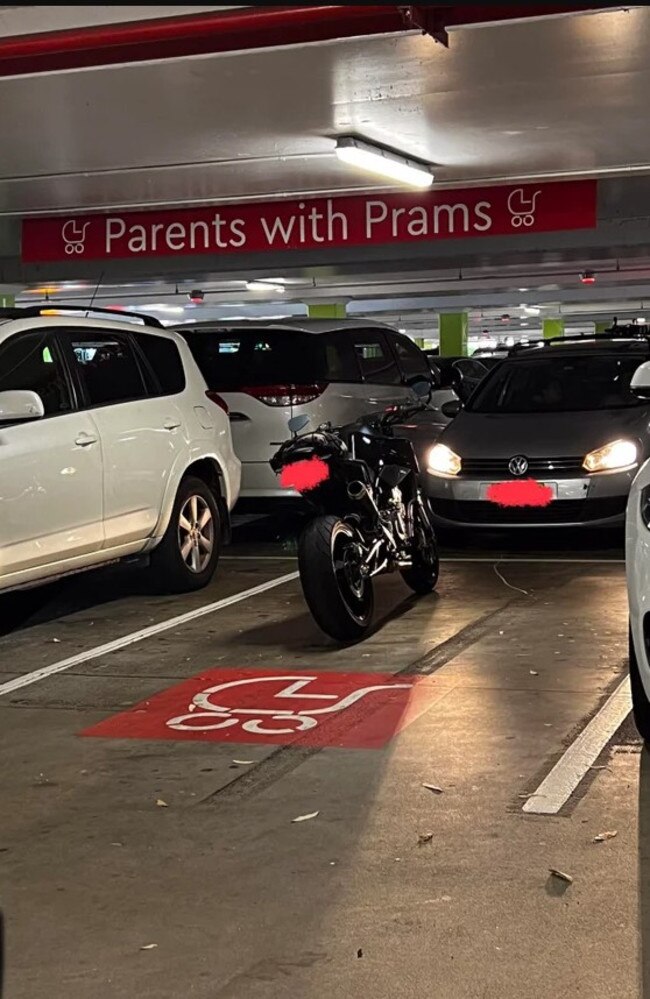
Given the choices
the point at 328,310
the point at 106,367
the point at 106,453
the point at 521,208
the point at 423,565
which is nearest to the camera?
the point at 106,453

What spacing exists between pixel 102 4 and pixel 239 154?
5536mm

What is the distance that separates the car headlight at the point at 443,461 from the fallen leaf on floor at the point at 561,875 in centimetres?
610

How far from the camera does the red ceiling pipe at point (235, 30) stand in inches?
266

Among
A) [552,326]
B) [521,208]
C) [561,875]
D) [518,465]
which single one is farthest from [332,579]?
[552,326]

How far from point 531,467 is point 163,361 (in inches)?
109

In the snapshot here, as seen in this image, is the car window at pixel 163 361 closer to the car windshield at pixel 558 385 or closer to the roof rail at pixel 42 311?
the roof rail at pixel 42 311

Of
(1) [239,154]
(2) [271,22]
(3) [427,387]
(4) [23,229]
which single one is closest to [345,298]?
(4) [23,229]

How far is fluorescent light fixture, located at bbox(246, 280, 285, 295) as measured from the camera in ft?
86.0

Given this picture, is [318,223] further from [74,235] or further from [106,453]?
[106,453]

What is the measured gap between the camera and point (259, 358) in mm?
11578

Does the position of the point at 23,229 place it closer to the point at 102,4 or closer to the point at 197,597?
the point at 197,597

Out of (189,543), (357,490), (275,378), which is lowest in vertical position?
(189,543)

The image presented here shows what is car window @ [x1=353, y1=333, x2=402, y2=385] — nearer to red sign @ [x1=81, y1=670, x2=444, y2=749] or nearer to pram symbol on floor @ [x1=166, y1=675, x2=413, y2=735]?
red sign @ [x1=81, y1=670, x2=444, y2=749]

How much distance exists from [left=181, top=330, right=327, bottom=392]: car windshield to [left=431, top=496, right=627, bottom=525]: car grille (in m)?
2.25
